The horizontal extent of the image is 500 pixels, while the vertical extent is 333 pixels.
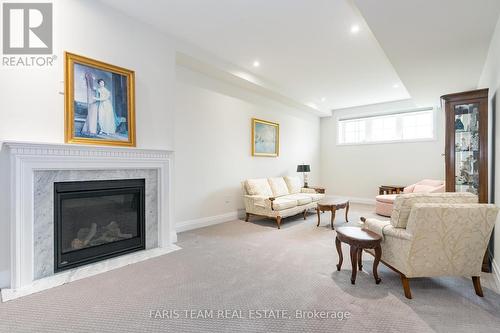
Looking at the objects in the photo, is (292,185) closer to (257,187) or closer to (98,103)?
(257,187)

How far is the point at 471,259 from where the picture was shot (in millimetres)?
2273

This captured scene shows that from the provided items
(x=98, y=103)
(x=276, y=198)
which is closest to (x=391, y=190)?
(x=276, y=198)

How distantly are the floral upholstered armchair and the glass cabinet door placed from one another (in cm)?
144

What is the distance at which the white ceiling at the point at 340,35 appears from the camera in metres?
2.49

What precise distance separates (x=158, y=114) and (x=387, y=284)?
138 inches

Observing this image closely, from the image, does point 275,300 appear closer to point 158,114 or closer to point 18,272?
point 18,272

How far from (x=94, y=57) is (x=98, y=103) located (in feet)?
1.80

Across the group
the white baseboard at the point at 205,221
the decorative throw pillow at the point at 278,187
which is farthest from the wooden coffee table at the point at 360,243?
the decorative throw pillow at the point at 278,187

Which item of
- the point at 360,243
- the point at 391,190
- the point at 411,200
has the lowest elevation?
the point at 360,243

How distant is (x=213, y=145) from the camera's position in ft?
16.6

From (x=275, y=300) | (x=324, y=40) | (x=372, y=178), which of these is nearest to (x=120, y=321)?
(x=275, y=300)

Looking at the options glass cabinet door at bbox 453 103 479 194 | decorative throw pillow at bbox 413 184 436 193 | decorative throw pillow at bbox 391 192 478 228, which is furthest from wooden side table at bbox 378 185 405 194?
decorative throw pillow at bbox 391 192 478 228

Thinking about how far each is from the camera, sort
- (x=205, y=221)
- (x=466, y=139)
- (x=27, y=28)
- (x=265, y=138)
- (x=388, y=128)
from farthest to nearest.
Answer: (x=388, y=128) < (x=265, y=138) < (x=205, y=221) < (x=466, y=139) < (x=27, y=28)

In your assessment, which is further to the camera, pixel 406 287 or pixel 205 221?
pixel 205 221
